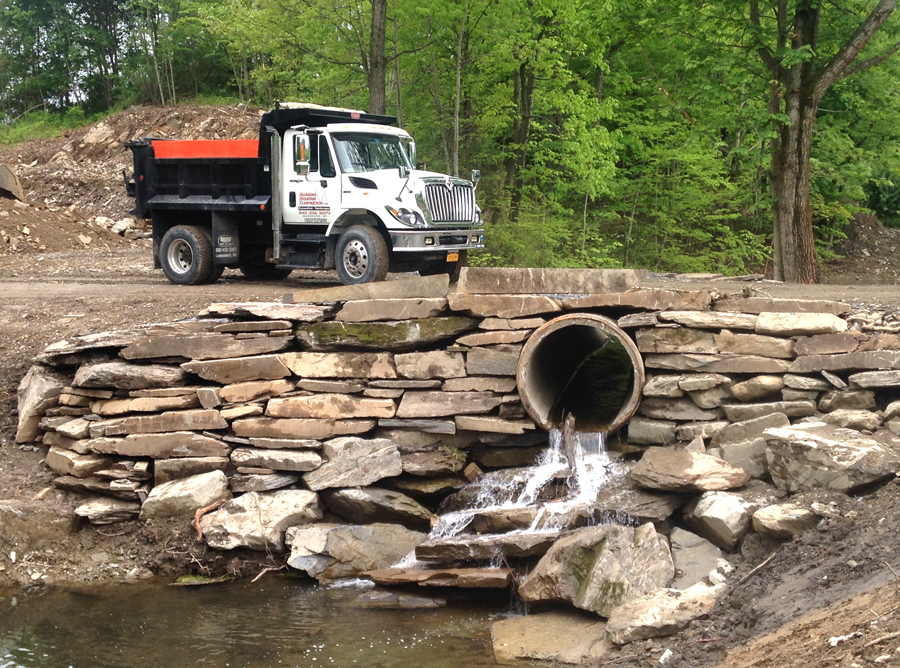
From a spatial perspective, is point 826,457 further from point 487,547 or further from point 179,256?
point 179,256

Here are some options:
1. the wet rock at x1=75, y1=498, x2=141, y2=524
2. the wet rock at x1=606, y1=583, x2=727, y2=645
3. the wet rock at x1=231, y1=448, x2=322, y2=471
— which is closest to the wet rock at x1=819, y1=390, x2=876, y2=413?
the wet rock at x1=606, y1=583, x2=727, y2=645

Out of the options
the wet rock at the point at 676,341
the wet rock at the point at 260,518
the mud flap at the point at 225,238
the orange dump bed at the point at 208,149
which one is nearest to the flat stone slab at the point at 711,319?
the wet rock at the point at 676,341

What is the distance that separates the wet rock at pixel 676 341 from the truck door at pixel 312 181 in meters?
5.27

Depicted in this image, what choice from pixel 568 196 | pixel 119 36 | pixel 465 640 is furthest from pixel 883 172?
pixel 119 36

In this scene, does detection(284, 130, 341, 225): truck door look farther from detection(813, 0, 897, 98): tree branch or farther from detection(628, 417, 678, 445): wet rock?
detection(813, 0, 897, 98): tree branch

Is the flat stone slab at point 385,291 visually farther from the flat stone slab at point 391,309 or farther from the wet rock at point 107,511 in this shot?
the wet rock at point 107,511

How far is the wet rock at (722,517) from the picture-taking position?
6066mm

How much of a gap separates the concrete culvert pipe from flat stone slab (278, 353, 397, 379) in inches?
56.7

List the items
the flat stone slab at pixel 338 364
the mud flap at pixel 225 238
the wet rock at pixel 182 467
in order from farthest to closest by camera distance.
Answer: the mud flap at pixel 225 238 → the flat stone slab at pixel 338 364 → the wet rock at pixel 182 467

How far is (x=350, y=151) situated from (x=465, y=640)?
7.41 m

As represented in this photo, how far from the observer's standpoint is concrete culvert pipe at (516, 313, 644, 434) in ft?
24.5

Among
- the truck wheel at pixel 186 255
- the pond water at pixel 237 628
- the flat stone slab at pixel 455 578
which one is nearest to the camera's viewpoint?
the pond water at pixel 237 628

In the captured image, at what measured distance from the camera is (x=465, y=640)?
5.81 metres

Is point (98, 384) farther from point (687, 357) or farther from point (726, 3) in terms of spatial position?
point (726, 3)
